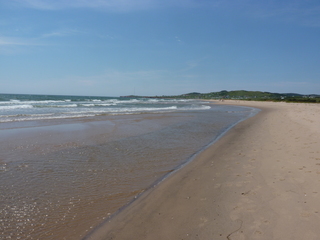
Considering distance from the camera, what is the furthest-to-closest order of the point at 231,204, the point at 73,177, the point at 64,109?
the point at 64,109, the point at 73,177, the point at 231,204

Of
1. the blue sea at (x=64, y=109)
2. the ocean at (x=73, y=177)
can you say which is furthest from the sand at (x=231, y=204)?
the blue sea at (x=64, y=109)

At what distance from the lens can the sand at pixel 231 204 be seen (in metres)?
3.51

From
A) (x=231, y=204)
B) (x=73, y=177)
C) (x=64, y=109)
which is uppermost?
(x=64, y=109)

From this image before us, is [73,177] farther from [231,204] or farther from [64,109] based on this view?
[64,109]

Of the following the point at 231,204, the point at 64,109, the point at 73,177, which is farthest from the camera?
the point at 64,109

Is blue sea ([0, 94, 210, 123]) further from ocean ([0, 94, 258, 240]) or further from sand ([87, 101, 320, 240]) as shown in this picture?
sand ([87, 101, 320, 240])

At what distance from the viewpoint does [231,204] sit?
435 centimetres

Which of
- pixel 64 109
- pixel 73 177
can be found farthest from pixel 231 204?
pixel 64 109

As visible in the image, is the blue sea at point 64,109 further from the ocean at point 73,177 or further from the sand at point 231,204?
the sand at point 231,204

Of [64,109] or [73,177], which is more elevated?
[64,109]

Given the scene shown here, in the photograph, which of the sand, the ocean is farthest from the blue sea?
the sand

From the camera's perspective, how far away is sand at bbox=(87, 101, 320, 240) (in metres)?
3.51

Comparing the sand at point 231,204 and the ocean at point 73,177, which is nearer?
the sand at point 231,204

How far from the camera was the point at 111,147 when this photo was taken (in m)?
9.63
